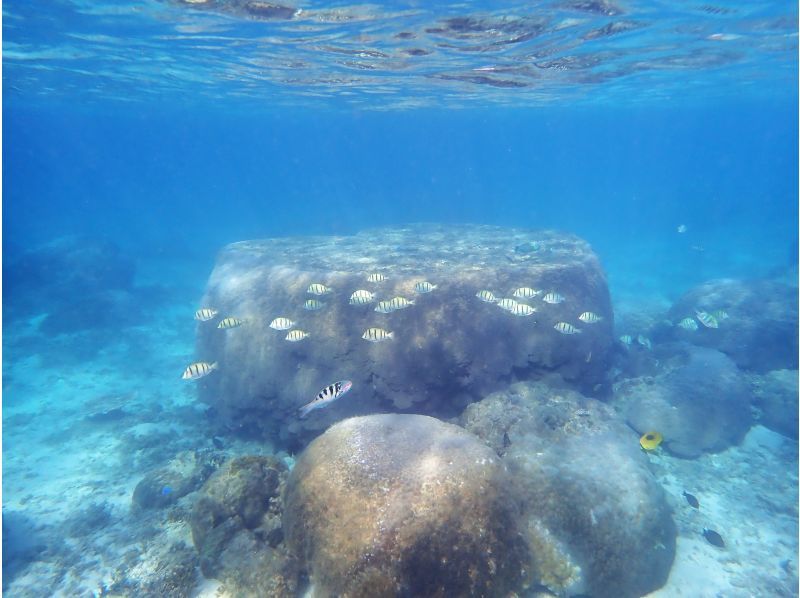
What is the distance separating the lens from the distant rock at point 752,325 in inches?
539

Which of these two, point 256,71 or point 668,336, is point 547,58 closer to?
point 668,336

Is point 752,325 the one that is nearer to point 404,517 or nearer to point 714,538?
point 714,538

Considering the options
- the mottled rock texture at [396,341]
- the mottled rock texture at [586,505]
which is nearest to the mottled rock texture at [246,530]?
the mottled rock texture at [396,341]

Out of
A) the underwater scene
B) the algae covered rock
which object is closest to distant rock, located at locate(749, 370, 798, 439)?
the underwater scene

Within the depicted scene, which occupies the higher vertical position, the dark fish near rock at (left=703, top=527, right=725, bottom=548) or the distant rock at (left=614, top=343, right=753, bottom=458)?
the dark fish near rock at (left=703, top=527, right=725, bottom=548)

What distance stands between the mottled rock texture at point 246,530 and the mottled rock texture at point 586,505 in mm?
3672

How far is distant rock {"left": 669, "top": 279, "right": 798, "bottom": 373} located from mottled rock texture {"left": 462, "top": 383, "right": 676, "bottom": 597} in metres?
9.01

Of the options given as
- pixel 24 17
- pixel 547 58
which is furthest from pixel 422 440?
pixel 24 17

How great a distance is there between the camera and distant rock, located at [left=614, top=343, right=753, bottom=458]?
10492 millimetres

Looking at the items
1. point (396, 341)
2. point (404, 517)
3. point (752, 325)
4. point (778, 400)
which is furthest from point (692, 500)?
point (752, 325)

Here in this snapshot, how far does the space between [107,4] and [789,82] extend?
43.8 m

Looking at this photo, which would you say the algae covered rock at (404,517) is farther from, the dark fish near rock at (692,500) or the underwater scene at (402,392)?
the dark fish near rock at (692,500)

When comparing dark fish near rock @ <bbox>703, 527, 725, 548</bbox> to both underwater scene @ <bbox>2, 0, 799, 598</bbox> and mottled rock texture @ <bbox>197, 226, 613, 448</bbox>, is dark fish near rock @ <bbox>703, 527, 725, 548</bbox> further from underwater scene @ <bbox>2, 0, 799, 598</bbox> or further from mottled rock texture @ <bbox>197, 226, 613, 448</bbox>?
mottled rock texture @ <bbox>197, 226, 613, 448</bbox>

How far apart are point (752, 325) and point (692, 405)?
19.6 ft
